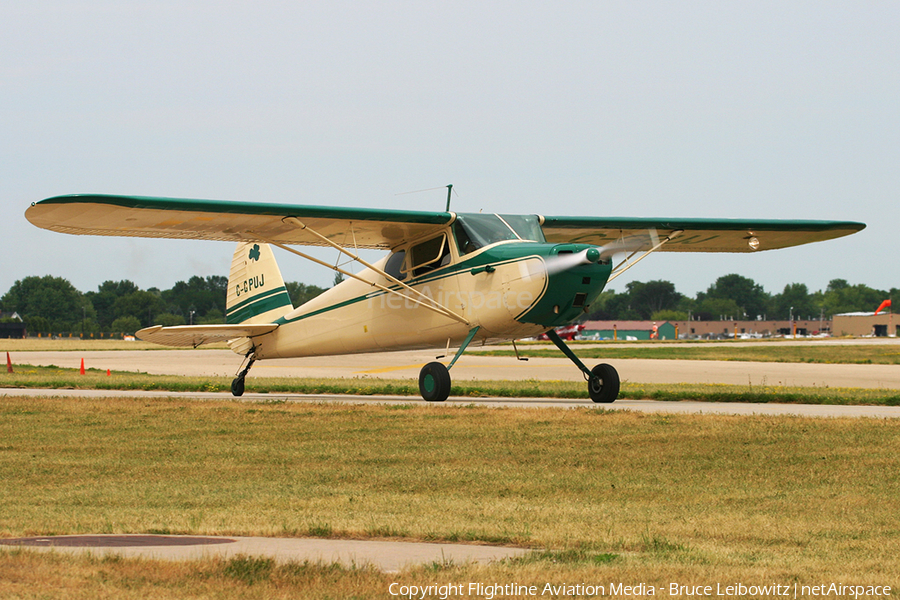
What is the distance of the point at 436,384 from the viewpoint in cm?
1630

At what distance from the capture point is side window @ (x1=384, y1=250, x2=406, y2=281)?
717 inches

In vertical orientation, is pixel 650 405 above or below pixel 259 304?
below

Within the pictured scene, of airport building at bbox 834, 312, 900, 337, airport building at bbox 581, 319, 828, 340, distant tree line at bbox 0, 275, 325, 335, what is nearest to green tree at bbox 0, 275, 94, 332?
distant tree line at bbox 0, 275, 325, 335

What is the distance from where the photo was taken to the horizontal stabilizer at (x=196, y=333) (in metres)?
19.9

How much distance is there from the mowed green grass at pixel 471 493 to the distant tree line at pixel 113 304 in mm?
113579

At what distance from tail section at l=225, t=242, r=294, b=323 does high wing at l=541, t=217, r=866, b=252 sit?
6.97 meters

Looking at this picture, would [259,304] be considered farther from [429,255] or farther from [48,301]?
[48,301]

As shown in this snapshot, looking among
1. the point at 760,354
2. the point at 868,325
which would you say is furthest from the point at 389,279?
the point at 868,325

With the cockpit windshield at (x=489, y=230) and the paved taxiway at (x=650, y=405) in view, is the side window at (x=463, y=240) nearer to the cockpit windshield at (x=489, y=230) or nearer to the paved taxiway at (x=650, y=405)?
the cockpit windshield at (x=489, y=230)

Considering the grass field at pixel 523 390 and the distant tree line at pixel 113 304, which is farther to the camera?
the distant tree line at pixel 113 304

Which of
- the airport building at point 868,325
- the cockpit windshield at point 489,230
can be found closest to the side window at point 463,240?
the cockpit windshield at point 489,230

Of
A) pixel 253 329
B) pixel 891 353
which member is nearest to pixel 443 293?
pixel 253 329

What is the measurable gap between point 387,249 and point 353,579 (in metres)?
15.2

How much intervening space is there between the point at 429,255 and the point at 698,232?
625 centimetres
